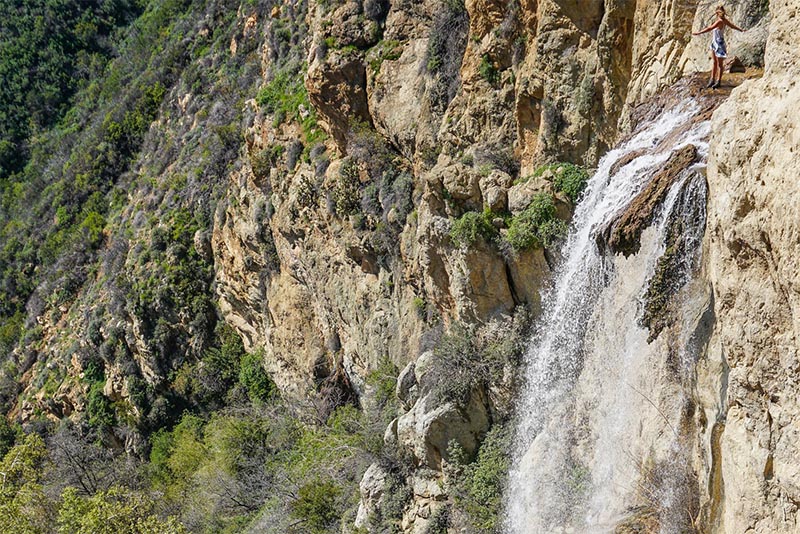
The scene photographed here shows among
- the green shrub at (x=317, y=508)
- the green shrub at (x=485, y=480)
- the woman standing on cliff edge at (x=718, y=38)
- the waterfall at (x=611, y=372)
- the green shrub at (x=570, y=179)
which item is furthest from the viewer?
the green shrub at (x=317, y=508)

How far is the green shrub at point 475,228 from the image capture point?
14852 mm

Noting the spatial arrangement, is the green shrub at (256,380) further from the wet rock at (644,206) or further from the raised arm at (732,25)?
the raised arm at (732,25)

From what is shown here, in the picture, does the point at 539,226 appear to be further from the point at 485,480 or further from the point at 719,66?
the point at 485,480

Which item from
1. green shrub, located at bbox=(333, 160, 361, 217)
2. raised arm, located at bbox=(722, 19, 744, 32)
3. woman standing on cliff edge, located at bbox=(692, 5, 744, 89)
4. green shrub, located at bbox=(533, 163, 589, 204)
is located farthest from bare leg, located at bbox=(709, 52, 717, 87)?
green shrub, located at bbox=(333, 160, 361, 217)

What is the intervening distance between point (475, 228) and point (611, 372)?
5.25m

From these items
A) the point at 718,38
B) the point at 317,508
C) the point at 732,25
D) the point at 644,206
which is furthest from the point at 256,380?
the point at 732,25

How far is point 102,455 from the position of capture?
30734mm

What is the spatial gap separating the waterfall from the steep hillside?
0.57 meters

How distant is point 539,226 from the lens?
13875mm

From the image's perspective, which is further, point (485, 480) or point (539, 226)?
point (485, 480)

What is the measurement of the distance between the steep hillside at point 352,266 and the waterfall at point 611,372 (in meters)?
0.57

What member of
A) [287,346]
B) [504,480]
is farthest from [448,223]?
[287,346]

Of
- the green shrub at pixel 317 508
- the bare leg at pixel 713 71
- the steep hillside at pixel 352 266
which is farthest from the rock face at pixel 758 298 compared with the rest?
the green shrub at pixel 317 508

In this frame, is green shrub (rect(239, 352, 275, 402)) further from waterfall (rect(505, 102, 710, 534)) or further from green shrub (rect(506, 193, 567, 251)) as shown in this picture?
green shrub (rect(506, 193, 567, 251))
